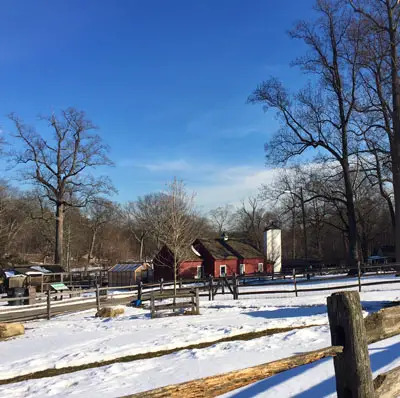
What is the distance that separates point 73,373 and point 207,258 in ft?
112

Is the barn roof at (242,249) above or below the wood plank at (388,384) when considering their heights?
above

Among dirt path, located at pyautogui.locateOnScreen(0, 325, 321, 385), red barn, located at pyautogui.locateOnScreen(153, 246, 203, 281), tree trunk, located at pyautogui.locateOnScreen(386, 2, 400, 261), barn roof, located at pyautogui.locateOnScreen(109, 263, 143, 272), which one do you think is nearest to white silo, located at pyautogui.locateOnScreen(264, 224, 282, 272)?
red barn, located at pyautogui.locateOnScreen(153, 246, 203, 281)

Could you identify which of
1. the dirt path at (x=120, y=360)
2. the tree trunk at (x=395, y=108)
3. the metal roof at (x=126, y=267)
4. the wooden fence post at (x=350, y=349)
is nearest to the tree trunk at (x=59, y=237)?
the metal roof at (x=126, y=267)

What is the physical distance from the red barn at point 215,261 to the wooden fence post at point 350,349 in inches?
1387

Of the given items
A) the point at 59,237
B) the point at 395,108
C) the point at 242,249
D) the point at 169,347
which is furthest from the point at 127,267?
the point at 169,347

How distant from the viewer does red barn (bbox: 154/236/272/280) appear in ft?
132

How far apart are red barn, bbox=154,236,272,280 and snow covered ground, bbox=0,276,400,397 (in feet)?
77.2

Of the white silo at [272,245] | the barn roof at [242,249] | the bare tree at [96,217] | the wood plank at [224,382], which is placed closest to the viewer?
the wood plank at [224,382]

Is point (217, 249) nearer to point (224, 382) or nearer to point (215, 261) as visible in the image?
point (215, 261)

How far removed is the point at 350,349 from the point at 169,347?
23.9 feet

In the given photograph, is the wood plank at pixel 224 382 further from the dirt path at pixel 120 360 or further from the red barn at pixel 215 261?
the red barn at pixel 215 261

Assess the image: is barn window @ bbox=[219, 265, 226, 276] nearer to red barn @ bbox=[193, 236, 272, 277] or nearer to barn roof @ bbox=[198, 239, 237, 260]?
red barn @ bbox=[193, 236, 272, 277]

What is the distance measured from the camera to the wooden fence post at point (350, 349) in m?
3.22

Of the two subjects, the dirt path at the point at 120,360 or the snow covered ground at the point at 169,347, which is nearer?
the snow covered ground at the point at 169,347
